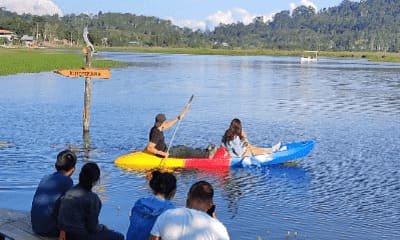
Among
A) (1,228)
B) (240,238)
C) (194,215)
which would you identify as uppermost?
(194,215)

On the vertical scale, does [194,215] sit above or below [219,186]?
above

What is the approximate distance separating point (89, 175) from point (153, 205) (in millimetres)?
1101

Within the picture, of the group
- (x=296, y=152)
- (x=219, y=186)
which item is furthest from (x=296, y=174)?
(x=219, y=186)

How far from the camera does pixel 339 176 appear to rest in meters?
17.7

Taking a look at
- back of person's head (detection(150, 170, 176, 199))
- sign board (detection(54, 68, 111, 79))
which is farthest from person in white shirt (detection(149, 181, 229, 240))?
sign board (detection(54, 68, 111, 79))

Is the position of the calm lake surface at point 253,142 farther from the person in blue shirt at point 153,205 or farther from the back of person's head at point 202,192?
the back of person's head at point 202,192

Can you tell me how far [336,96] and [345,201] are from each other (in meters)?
29.7

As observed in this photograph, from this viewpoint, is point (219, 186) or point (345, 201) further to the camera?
point (219, 186)

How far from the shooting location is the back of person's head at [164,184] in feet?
22.2

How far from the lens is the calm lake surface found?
13281 mm

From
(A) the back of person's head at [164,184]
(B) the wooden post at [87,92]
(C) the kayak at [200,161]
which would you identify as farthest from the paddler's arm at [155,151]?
(A) the back of person's head at [164,184]

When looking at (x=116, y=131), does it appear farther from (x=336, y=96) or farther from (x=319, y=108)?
(x=336, y=96)

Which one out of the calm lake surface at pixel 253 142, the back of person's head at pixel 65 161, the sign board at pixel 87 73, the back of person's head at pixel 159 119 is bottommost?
the calm lake surface at pixel 253 142

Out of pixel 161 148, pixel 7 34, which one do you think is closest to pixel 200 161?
A: pixel 161 148
